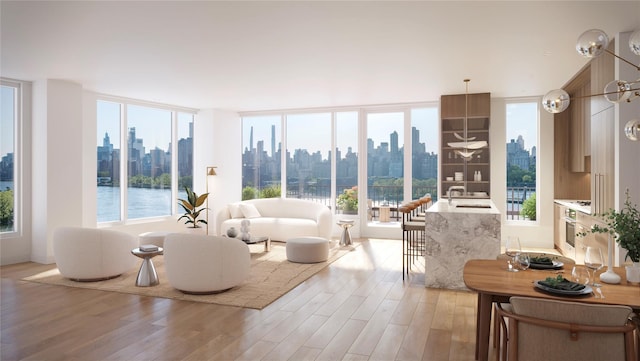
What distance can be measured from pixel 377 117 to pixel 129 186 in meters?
5.11

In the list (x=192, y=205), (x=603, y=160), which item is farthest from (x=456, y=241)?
(x=192, y=205)

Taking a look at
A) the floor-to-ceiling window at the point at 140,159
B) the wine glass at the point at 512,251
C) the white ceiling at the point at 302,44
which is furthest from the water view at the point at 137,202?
the wine glass at the point at 512,251

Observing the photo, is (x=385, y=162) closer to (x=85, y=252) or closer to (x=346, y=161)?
(x=346, y=161)

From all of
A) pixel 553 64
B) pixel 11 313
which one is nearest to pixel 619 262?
pixel 553 64

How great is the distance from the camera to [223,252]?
467 centimetres

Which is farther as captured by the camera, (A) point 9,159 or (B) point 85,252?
(A) point 9,159

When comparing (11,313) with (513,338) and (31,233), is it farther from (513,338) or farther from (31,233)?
(513,338)

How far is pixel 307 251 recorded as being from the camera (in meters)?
6.39

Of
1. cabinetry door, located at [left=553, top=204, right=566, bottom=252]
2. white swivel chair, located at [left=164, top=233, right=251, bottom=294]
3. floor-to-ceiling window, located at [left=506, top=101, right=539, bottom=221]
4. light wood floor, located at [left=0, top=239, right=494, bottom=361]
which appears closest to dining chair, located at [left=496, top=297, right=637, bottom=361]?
light wood floor, located at [left=0, top=239, right=494, bottom=361]

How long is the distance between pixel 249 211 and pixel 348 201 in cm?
210

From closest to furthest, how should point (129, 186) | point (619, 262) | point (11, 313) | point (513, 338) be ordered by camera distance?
point (513, 338) → point (11, 313) → point (619, 262) → point (129, 186)

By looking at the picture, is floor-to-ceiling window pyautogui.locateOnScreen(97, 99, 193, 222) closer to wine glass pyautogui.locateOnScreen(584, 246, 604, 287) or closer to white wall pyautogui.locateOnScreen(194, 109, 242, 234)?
white wall pyautogui.locateOnScreen(194, 109, 242, 234)

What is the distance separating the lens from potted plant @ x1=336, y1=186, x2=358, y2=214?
9.16 m

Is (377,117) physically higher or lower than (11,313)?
higher
